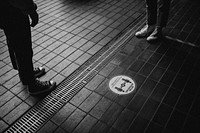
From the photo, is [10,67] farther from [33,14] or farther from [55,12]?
[55,12]

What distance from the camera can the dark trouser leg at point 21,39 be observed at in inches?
96.7

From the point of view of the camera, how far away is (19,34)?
2.56m

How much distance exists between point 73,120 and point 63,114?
213 millimetres

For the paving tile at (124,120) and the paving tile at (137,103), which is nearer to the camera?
the paving tile at (124,120)

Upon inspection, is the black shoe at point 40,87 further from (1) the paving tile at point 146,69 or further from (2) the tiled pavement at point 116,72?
(1) the paving tile at point 146,69

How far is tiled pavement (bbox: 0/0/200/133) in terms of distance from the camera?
276 cm

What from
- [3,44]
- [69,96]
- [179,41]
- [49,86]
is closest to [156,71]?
[179,41]

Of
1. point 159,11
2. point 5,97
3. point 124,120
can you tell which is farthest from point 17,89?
point 159,11

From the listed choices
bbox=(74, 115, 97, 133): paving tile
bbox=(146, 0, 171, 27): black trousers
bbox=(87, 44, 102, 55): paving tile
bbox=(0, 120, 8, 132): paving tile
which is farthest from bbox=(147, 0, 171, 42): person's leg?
bbox=(0, 120, 8, 132): paving tile

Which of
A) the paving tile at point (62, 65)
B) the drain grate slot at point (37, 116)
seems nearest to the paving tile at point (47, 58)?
the paving tile at point (62, 65)

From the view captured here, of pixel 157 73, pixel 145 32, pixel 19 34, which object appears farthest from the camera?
pixel 145 32

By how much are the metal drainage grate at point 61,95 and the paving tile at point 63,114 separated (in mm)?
73

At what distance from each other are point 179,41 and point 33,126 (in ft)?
12.0

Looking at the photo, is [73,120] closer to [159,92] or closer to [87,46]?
[159,92]
